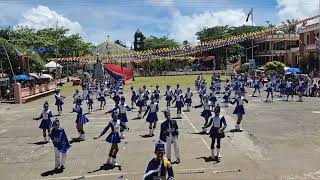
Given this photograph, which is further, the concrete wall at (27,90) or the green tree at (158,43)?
the green tree at (158,43)

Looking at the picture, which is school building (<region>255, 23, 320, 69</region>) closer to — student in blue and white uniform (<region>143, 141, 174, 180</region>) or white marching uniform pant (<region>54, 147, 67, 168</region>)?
white marching uniform pant (<region>54, 147, 67, 168</region>)

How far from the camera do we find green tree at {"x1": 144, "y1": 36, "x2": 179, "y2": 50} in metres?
113

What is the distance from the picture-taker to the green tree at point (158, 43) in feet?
372

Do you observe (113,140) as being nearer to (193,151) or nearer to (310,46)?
(193,151)

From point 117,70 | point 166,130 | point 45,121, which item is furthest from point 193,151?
point 117,70

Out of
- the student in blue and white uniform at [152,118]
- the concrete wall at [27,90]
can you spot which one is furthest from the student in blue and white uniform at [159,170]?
the concrete wall at [27,90]

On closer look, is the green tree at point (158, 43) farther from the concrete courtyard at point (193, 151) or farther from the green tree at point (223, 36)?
the concrete courtyard at point (193, 151)

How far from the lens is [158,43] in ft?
376

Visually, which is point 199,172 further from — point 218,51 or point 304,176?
point 218,51

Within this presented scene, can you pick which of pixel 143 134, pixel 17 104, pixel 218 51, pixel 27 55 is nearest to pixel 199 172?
pixel 143 134

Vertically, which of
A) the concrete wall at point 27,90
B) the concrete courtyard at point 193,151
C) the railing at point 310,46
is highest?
the railing at point 310,46

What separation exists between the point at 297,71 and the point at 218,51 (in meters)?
40.7

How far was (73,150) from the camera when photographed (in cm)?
1708

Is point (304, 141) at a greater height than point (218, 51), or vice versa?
point (218, 51)
